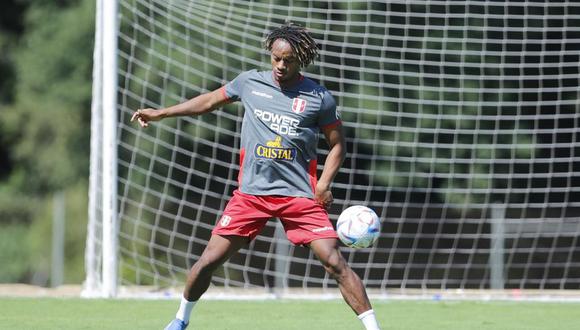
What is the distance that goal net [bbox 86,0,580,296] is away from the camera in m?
12.2

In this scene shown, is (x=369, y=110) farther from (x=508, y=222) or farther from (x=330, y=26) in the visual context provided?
(x=508, y=222)

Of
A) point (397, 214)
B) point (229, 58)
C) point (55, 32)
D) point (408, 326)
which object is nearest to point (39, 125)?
point (55, 32)

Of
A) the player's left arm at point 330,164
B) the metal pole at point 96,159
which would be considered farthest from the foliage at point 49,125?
the player's left arm at point 330,164

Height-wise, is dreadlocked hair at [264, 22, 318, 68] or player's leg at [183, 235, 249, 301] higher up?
dreadlocked hair at [264, 22, 318, 68]

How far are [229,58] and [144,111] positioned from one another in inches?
238

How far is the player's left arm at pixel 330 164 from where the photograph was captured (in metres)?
6.95

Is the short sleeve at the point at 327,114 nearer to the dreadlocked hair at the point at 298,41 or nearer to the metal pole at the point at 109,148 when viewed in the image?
the dreadlocked hair at the point at 298,41

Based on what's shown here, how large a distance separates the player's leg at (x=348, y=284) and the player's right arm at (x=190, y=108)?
1.12m

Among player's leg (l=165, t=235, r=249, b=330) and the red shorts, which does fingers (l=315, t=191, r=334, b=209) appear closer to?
the red shorts

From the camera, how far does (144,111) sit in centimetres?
719

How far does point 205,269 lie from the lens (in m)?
7.00

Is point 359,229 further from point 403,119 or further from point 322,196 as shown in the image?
point 403,119

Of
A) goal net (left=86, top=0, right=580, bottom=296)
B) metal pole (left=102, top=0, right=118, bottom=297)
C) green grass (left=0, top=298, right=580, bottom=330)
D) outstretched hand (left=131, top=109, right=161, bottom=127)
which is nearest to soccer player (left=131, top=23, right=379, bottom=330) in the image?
outstretched hand (left=131, top=109, right=161, bottom=127)

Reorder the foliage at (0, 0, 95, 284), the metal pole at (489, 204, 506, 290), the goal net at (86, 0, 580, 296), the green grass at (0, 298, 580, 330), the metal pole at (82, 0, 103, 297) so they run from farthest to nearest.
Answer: the foliage at (0, 0, 95, 284)
the metal pole at (489, 204, 506, 290)
the goal net at (86, 0, 580, 296)
the metal pole at (82, 0, 103, 297)
the green grass at (0, 298, 580, 330)
